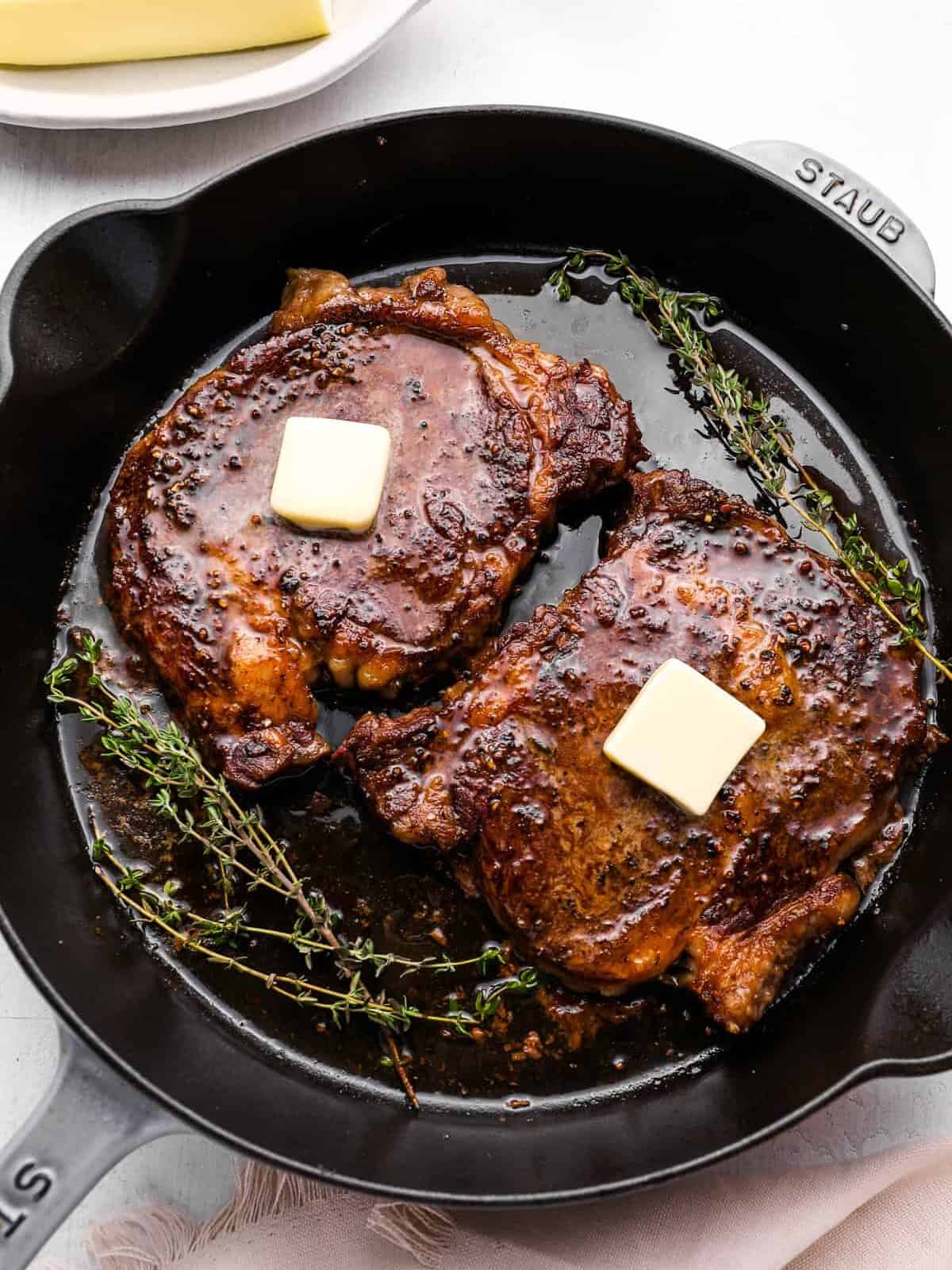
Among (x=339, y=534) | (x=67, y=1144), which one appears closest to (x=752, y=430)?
(x=339, y=534)

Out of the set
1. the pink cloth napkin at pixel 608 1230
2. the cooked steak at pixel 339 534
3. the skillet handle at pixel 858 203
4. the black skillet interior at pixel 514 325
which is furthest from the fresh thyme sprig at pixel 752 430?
the pink cloth napkin at pixel 608 1230

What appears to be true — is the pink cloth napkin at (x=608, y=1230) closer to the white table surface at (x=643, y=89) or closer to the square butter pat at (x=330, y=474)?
the square butter pat at (x=330, y=474)

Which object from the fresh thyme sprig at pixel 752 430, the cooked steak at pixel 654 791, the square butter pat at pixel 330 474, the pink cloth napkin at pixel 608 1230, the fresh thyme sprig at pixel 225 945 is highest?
the fresh thyme sprig at pixel 752 430

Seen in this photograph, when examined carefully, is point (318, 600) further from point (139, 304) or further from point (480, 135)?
point (480, 135)

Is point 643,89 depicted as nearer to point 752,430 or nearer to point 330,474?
point 752,430

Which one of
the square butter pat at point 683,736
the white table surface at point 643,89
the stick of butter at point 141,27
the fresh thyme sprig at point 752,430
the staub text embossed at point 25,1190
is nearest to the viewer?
the staub text embossed at point 25,1190

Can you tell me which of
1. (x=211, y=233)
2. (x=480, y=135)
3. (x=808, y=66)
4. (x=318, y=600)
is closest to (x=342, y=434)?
(x=318, y=600)
